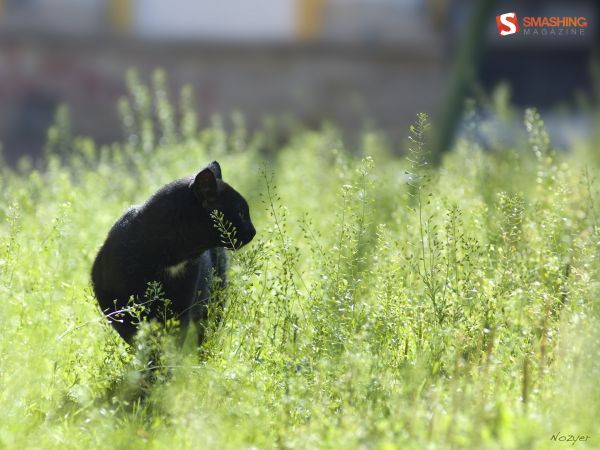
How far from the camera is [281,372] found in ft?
11.7

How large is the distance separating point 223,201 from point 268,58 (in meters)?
10.2

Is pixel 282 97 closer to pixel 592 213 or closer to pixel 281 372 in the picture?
pixel 592 213

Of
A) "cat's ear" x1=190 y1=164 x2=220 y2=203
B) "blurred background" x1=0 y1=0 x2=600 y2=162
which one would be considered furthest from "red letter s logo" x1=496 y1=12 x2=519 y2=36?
"blurred background" x1=0 y1=0 x2=600 y2=162

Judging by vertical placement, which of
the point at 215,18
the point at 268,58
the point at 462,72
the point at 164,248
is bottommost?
the point at 164,248

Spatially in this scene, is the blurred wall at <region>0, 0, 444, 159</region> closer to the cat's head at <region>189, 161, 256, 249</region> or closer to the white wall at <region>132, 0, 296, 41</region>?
the white wall at <region>132, 0, 296, 41</region>

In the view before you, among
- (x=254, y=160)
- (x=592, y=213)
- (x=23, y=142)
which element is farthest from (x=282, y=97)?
(x=592, y=213)

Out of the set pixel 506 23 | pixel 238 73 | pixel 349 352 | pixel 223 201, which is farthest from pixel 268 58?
pixel 349 352

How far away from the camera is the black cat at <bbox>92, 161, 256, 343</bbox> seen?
398 cm

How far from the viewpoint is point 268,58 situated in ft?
46.3

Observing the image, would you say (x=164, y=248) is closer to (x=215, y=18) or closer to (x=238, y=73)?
(x=238, y=73)

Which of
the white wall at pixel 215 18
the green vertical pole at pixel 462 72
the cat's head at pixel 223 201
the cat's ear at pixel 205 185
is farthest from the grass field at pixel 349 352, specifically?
the white wall at pixel 215 18

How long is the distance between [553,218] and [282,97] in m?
10.1

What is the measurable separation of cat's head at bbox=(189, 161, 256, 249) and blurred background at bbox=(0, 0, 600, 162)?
30.2 feet

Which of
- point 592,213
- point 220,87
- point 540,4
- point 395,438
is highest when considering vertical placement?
point 540,4
